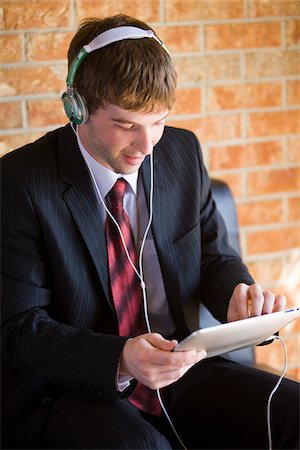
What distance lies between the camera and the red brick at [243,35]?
2.23 meters

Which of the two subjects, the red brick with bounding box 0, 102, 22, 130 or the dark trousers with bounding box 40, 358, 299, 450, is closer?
the dark trousers with bounding box 40, 358, 299, 450

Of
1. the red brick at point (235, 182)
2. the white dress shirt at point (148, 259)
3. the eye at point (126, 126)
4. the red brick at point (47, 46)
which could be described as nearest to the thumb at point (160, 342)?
the white dress shirt at point (148, 259)

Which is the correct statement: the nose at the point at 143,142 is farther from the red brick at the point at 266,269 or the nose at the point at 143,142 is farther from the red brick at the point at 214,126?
the red brick at the point at 266,269

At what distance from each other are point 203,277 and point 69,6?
2.65ft

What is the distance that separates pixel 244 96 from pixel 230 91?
0.18ft

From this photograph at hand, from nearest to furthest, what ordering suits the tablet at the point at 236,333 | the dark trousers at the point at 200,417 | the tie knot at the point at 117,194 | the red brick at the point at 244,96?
the tablet at the point at 236,333
the dark trousers at the point at 200,417
the tie knot at the point at 117,194
the red brick at the point at 244,96

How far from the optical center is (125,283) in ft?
5.35

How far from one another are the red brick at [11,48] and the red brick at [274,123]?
0.75 metres

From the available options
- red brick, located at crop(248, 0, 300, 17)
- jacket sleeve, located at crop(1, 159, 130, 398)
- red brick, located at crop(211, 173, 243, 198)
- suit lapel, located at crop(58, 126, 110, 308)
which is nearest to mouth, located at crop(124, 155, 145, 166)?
suit lapel, located at crop(58, 126, 110, 308)

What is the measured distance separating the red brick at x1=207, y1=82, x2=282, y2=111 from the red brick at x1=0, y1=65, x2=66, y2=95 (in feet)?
1.56

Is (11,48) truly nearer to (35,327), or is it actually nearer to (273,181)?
(35,327)

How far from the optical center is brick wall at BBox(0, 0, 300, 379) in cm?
200

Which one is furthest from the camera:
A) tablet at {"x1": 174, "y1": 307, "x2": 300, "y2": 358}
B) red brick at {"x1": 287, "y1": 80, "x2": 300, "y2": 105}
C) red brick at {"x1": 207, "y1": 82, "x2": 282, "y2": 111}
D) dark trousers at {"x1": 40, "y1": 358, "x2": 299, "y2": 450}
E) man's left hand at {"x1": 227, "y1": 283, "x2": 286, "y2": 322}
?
red brick at {"x1": 287, "y1": 80, "x2": 300, "y2": 105}

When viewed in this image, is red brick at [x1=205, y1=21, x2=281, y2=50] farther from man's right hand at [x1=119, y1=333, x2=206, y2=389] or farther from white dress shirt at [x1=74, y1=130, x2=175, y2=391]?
man's right hand at [x1=119, y1=333, x2=206, y2=389]
